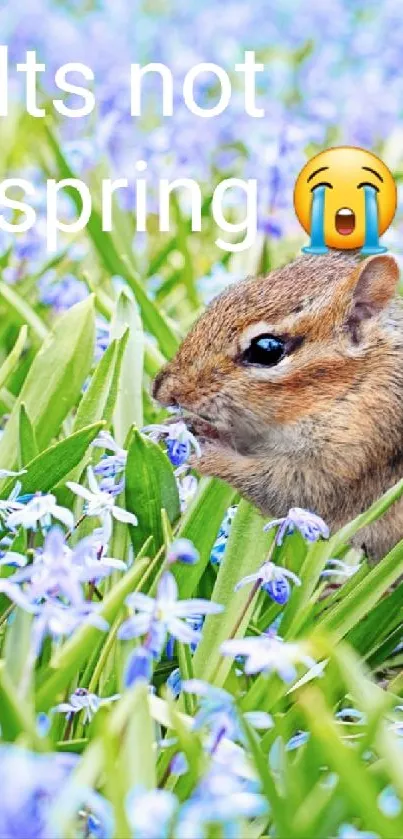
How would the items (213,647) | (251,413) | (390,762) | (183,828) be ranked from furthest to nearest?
(251,413) → (213,647) → (390,762) → (183,828)

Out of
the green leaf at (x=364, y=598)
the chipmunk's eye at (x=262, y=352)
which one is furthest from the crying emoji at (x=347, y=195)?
the green leaf at (x=364, y=598)

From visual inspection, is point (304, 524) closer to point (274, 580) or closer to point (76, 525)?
point (274, 580)

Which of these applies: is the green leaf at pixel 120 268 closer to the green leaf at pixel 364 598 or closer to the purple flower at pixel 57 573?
the green leaf at pixel 364 598

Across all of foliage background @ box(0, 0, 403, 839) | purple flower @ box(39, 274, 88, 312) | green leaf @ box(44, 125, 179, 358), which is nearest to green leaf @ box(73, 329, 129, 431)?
foliage background @ box(0, 0, 403, 839)

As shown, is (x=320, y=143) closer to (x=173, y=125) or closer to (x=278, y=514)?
(x=173, y=125)

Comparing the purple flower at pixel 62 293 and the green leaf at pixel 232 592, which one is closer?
the green leaf at pixel 232 592

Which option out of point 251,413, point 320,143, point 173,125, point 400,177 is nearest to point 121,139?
point 173,125
